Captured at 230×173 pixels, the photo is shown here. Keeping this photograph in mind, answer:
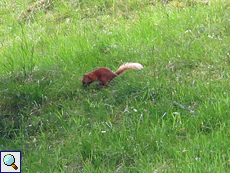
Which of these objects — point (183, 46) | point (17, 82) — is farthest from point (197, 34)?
point (17, 82)

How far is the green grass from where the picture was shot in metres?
3.06

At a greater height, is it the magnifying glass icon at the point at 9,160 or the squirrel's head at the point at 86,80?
the squirrel's head at the point at 86,80

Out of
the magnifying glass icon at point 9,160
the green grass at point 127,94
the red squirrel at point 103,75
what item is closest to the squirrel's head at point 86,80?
the red squirrel at point 103,75

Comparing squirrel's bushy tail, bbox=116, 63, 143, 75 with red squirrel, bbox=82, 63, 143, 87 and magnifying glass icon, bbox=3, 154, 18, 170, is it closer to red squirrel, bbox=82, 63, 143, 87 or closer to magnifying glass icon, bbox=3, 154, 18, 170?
Answer: red squirrel, bbox=82, 63, 143, 87

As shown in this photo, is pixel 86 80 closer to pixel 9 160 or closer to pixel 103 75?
pixel 103 75

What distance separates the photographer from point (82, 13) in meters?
6.99

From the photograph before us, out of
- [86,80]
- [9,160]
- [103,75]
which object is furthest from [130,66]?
[9,160]

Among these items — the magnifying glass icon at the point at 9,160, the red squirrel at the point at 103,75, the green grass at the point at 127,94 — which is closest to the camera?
the green grass at the point at 127,94

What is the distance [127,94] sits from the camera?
4016 millimetres

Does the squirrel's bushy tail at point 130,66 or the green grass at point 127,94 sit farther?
the squirrel's bushy tail at point 130,66

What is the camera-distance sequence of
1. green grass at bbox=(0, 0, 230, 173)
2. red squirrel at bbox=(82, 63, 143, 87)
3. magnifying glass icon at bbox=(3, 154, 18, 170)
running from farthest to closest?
red squirrel at bbox=(82, 63, 143, 87) < magnifying glass icon at bbox=(3, 154, 18, 170) < green grass at bbox=(0, 0, 230, 173)

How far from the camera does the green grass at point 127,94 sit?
10.0 feet

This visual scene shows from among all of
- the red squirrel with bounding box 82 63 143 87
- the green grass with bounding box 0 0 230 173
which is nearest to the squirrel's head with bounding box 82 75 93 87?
the red squirrel with bounding box 82 63 143 87

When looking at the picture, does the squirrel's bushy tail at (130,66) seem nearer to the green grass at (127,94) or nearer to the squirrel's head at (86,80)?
the green grass at (127,94)
